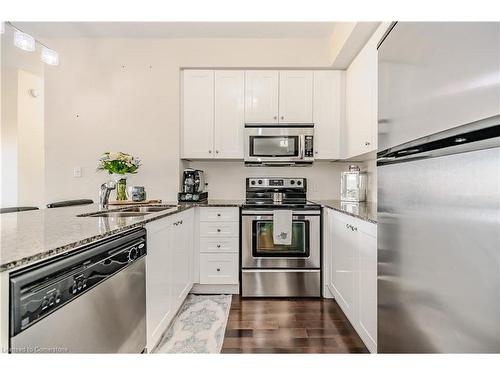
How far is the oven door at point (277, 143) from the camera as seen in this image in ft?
10.8

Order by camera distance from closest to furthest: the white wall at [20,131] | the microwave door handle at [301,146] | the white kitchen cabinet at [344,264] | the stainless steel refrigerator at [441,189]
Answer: the stainless steel refrigerator at [441,189]
the white kitchen cabinet at [344,264]
the microwave door handle at [301,146]
the white wall at [20,131]

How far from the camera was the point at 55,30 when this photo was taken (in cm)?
318

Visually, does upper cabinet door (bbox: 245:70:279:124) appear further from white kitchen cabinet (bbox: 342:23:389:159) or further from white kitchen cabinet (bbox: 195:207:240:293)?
white kitchen cabinet (bbox: 195:207:240:293)

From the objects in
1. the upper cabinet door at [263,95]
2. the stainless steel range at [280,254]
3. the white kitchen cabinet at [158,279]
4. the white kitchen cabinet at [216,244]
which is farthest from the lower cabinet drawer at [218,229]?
the upper cabinet door at [263,95]

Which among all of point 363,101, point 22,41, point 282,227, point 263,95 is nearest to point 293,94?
point 263,95

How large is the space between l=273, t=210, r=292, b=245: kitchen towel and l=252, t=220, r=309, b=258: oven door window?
58 mm

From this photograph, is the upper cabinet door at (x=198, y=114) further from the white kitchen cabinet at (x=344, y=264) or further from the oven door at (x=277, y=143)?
the white kitchen cabinet at (x=344, y=264)

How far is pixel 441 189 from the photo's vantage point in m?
0.85

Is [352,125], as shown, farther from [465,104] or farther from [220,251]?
[465,104]

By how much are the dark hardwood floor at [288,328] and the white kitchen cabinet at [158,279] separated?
460 millimetres

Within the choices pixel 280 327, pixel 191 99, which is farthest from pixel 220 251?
pixel 191 99

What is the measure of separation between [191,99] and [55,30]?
1512mm

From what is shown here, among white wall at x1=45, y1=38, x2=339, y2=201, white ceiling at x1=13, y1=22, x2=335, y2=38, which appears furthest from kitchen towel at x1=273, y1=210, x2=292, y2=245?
white ceiling at x1=13, y1=22, x2=335, y2=38
